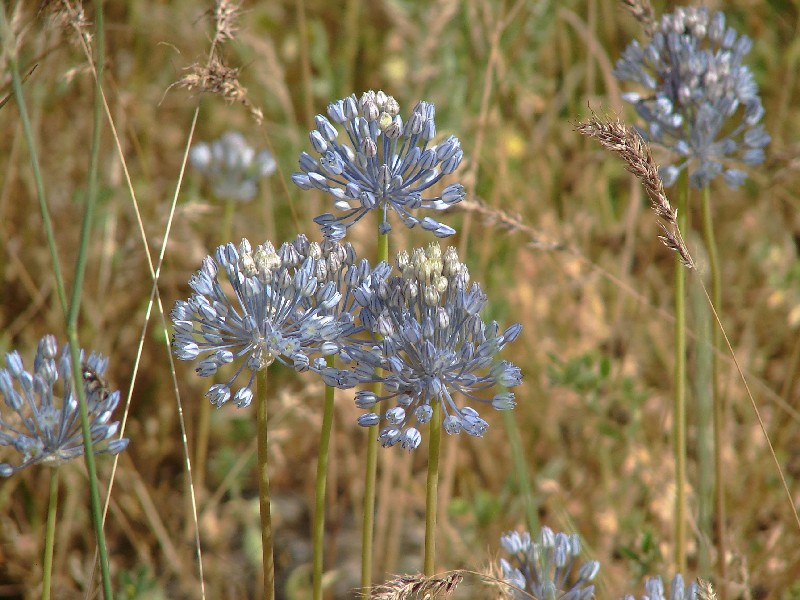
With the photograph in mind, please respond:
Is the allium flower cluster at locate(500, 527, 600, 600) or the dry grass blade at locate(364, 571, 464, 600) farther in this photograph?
the allium flower cluster at locate(500, 527, 600, 600)

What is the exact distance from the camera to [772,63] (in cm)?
555

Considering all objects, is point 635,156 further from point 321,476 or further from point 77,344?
point 77,344

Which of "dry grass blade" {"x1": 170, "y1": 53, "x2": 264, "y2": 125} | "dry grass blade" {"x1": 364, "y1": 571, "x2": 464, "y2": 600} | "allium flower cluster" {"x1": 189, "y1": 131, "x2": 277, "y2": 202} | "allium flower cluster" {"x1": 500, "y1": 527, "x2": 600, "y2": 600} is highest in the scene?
"allium flower cluster" {"x1": 189, "y1": 131, "x2": 277, "y2": 202}

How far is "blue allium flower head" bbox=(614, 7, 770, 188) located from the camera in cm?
240

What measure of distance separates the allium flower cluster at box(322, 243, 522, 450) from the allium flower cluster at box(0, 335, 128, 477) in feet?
1.89

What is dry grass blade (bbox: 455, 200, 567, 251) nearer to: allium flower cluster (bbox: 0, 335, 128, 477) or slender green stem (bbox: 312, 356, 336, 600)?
slender green stem (bbox: 312, 356, 336, 600)

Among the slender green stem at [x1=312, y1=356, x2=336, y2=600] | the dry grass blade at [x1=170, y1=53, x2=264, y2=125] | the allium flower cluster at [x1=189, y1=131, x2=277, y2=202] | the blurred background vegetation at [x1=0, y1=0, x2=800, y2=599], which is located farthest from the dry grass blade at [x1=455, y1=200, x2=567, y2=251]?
the allium flower cluster at [x1=189, y1=131, x2=277, y2=202]

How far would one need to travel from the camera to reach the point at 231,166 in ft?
14.0

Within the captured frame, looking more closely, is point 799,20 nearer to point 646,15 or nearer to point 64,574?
point 646,15

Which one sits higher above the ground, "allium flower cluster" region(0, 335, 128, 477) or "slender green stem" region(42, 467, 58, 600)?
"allium flower cluster" region(0, 335, 128, 477)

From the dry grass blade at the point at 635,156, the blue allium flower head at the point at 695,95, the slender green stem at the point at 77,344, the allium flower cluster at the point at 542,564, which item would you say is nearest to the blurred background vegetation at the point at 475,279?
the blue allium flower head at the point at 695,95

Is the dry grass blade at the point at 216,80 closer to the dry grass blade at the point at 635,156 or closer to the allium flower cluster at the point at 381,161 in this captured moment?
the allium flower cluster at the point at 381,161

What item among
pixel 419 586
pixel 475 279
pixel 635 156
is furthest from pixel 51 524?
pixel 475 279

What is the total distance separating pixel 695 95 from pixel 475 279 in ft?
5.64
